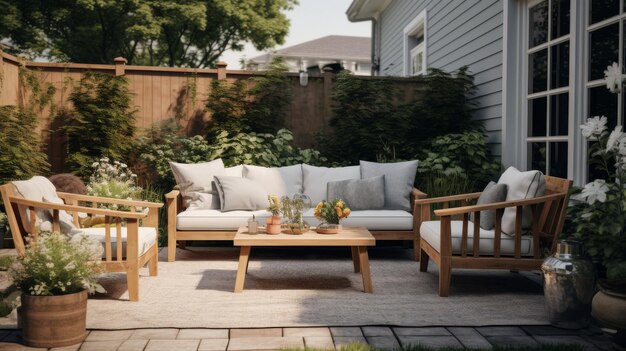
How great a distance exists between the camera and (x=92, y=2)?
15.7 m

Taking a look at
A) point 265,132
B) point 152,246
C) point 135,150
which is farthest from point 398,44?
point 152,246

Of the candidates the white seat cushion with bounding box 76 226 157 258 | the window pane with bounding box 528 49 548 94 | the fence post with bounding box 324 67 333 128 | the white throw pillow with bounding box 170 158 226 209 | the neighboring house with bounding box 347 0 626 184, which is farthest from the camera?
the fence post with bounding box 324 67 333 128

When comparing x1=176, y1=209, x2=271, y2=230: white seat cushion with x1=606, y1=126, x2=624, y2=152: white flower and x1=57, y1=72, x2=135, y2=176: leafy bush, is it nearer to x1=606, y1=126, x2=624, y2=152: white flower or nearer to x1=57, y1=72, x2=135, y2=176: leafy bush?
x1=57, y1=72, x2=135, y2=176: leafy bush

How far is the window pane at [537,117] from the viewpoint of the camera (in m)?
5.43

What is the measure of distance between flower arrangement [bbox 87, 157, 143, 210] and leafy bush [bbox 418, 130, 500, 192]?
3.05m

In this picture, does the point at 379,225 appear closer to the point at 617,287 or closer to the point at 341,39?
the point at 617,287

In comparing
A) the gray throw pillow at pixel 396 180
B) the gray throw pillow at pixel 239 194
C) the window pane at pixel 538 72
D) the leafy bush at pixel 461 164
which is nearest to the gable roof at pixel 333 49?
the leafy bush at pixel 461 164

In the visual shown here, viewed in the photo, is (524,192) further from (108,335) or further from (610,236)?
(108,335)

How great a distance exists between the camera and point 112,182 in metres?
6.10

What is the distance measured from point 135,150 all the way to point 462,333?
492cm

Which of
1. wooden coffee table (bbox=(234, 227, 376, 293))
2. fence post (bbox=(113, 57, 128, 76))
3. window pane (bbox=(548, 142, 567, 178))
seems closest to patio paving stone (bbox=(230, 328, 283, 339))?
wooden coffee table (bbox=(234, 227, 376, 293))

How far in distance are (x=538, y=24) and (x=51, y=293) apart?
4646 mm

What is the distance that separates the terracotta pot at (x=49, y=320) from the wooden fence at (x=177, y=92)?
170 inches

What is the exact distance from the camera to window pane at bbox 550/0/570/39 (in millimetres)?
5012
